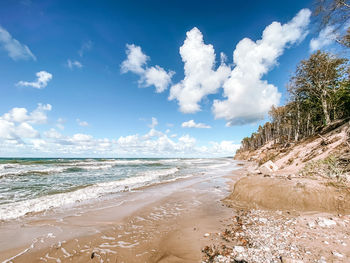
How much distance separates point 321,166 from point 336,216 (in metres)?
4.54

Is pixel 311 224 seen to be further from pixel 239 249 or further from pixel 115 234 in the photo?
pixel 115 234

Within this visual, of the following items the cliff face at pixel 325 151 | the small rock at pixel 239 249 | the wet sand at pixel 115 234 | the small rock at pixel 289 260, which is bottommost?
the wet sand at pixel 115 234

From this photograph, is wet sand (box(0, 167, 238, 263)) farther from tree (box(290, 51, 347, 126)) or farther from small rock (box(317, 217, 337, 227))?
tree (box(290, 51, 347, 126))

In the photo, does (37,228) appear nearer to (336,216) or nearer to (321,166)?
(336,216)

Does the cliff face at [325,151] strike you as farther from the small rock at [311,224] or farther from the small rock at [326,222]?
the small rock at [311,224]

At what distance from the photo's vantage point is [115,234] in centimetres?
469

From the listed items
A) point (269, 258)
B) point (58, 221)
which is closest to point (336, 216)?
point (269, 258)

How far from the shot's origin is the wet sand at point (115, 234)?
11.9ft

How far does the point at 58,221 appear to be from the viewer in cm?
587

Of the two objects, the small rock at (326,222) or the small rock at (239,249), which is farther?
the small rock at (326,222)

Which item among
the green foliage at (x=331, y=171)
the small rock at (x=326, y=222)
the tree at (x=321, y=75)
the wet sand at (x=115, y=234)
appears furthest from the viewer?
the tree at (x=321, y=75)

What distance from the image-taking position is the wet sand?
363 cm

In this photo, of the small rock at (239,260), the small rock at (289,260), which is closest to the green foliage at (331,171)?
the small rock at (289,260)

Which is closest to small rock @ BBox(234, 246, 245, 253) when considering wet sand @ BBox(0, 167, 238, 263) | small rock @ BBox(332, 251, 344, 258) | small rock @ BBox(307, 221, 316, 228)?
wet sand @ BBox(0, 167, 238, 263)
